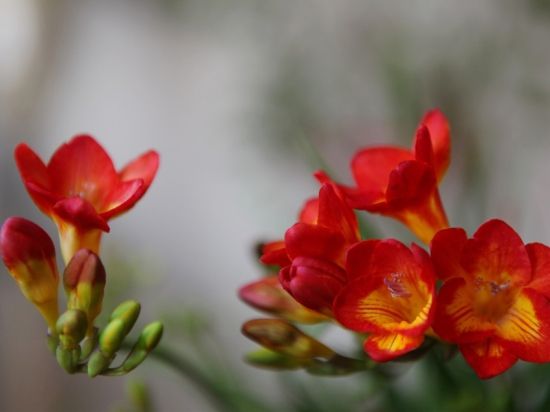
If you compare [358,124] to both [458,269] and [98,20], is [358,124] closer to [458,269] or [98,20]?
[98,20]

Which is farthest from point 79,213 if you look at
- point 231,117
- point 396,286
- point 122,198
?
point 231,117

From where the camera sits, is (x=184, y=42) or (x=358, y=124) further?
(x=184, y=42)

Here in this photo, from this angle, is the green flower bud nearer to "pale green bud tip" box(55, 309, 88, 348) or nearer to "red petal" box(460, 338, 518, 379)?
"pale green bud tip" box(55, 309, 88, 348)

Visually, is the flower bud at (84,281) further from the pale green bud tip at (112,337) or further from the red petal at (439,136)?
the red petal at (439,136)

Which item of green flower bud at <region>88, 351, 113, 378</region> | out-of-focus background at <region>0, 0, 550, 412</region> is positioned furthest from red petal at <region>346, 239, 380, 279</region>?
out-of-focus background at <region>0, 0, 550, 412</region>

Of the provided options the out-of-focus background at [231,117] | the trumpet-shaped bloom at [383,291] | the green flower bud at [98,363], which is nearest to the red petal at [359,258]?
the trumpet-shaped bloom at [383,291]

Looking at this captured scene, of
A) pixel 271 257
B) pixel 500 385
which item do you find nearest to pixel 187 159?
pixel 500 385
